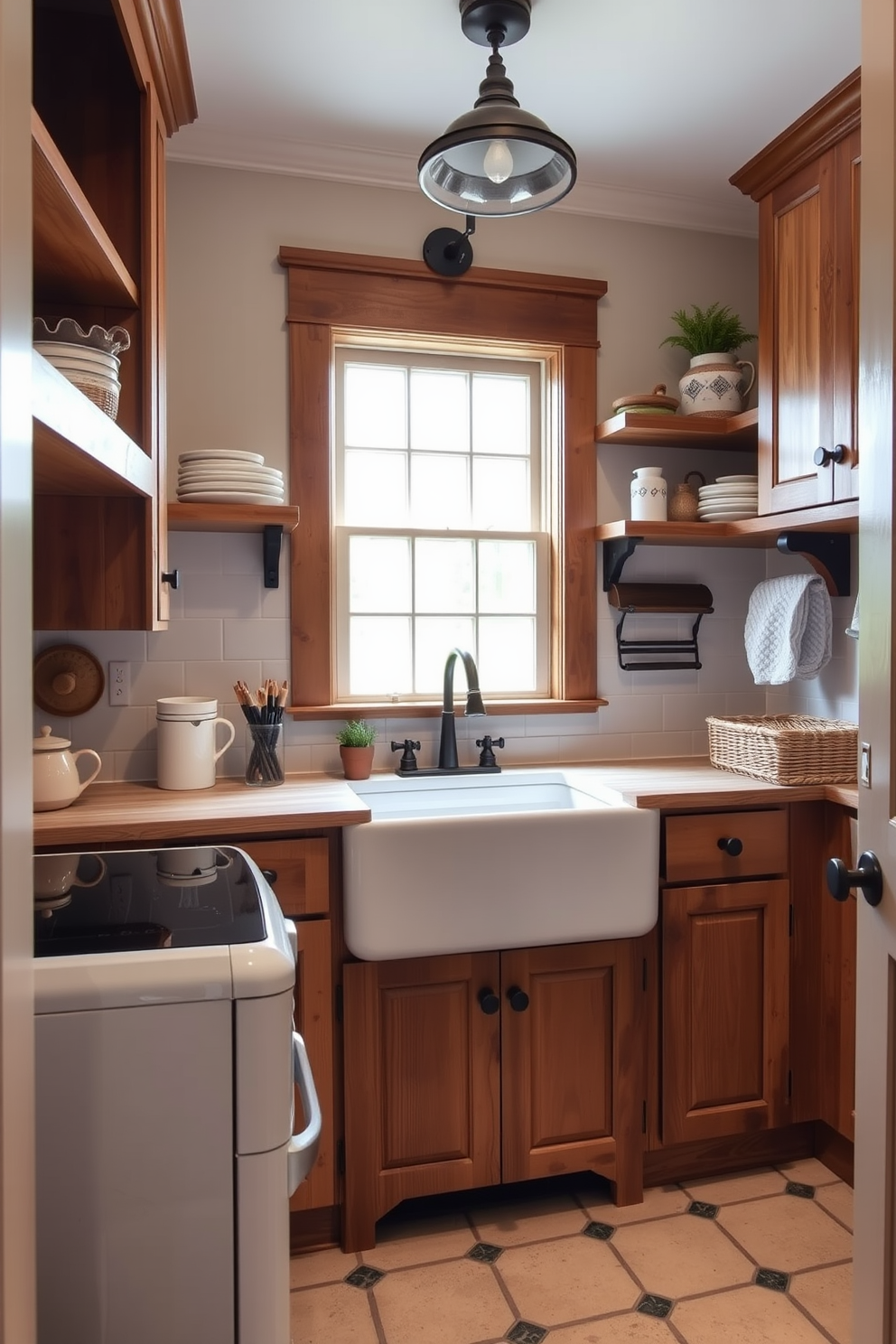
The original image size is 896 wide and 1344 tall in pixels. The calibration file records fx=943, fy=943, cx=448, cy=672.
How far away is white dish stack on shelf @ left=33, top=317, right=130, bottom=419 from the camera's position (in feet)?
5.23

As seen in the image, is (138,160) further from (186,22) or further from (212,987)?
(212,987)

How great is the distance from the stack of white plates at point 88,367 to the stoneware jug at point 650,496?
60.8 inches

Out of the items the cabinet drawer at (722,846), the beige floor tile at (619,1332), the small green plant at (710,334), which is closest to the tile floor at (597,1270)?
the beige floor tile at (619,1332)

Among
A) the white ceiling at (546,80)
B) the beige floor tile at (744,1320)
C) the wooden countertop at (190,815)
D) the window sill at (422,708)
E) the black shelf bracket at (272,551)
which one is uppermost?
the white ceiling at (546,80)

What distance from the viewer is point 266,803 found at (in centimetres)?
210

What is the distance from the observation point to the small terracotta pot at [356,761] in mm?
2490

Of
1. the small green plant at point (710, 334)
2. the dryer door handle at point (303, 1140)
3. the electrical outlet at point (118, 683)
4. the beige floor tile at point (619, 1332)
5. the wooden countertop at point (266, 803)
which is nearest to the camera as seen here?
the dryer door handle at point (303, 1140)

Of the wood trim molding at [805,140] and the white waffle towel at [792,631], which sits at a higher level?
the wood trim molding at [805,140]

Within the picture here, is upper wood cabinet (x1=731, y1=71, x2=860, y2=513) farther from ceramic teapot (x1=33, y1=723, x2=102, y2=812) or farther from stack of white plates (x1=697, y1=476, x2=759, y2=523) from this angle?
ceramic teapot (x1=33, y1=723, x2=102, y2=812)

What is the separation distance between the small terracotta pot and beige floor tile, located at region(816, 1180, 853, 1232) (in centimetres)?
151

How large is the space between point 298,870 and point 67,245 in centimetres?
126

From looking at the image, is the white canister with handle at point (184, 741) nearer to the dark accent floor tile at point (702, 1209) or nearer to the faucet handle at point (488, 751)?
the faucet handle at point (488, 751)

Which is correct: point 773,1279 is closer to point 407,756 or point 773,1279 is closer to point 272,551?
point 407,756

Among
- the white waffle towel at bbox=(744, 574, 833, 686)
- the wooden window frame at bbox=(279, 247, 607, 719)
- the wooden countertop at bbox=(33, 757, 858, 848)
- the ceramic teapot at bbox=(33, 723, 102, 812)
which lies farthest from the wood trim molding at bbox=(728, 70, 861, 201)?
the ceramic teapot at bbox=(33, 723, 102, 812)
